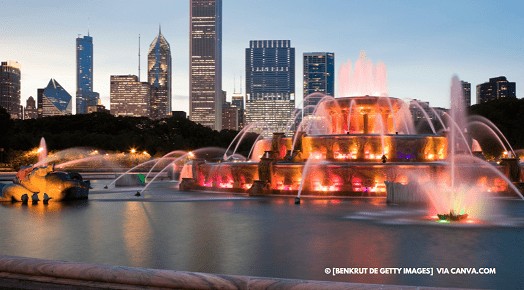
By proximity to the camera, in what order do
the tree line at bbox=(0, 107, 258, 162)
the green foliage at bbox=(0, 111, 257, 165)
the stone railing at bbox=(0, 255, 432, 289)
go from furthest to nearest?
the green foliage at bbox=(0, 111, 257, 165) < the tree line at bbox=(0, 107, 258, 162) < the stone railing at bbox=(0, 255, 432, 289)

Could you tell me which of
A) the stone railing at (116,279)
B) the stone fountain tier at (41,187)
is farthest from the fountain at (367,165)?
the stone railing at (116,279)

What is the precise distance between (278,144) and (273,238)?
21.1m

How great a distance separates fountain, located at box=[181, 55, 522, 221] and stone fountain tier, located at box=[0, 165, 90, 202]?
27.2 feet

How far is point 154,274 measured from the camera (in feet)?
22.1

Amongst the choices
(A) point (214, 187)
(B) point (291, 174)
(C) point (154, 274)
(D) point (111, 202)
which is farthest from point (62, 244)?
(A) point (214, 187)

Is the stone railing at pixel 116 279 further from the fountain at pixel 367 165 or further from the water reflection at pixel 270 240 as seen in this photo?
the fountain at pixel 367 165

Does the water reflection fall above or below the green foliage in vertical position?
below

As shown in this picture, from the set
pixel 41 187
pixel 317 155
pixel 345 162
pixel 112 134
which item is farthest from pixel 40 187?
pixel 112 134

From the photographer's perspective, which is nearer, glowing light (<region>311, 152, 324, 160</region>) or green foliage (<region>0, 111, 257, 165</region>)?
glowing light (<region>311, 152, 324, 160</region>)

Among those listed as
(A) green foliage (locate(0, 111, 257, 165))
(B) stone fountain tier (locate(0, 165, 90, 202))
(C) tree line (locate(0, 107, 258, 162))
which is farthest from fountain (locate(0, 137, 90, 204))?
(A) green foliage (locate(0, 111, 257, 165))

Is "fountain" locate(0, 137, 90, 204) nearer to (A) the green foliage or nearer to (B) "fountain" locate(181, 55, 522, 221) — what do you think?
(B) "fountain" locate(181, 55, 522, 221)

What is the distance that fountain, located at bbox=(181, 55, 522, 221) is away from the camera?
25.2 m

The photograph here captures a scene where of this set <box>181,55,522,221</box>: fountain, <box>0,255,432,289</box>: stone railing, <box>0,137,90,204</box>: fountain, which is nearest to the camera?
<box>0,255,432,289</box>: stone railing

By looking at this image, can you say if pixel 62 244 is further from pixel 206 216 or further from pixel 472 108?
pixel 472 108
